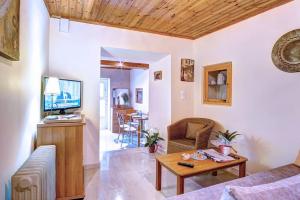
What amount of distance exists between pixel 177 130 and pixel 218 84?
1191mm

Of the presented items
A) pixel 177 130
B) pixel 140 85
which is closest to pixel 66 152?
pixel 177 130

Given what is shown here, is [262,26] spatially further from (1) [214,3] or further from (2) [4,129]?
(2) [4,129]

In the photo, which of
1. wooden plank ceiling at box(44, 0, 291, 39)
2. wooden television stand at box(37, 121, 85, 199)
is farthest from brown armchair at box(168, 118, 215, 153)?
wooden plank ceiling at box(44, 0, 291, 39)

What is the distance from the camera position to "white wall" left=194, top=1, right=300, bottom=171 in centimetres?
238

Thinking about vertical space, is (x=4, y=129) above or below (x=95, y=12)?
below

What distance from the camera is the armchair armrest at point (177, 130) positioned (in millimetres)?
3430

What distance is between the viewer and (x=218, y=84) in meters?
3.59

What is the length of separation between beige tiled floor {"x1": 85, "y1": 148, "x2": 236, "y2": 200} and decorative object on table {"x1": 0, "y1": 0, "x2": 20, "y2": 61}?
1.81 metres

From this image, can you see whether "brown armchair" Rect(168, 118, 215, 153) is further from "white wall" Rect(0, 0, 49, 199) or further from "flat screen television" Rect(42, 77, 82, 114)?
"white wall" Rect(0, 0, 49, 199)

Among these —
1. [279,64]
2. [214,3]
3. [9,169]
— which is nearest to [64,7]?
[214,3]

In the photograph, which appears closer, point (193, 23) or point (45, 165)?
point (45, 165)

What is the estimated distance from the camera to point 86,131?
320cm

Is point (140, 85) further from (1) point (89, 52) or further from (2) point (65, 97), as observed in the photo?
(2) point (65, 97)

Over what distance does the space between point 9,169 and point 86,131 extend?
1.84 meters
